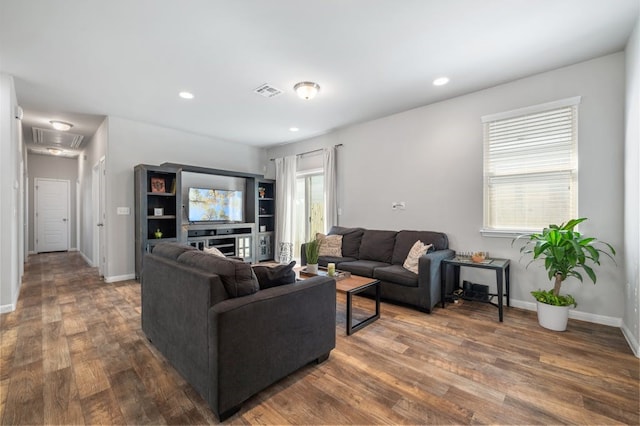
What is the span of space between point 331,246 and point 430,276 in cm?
179

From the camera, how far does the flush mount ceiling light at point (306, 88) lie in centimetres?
339

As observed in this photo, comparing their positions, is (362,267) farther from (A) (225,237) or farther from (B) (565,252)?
(A) (225,237)

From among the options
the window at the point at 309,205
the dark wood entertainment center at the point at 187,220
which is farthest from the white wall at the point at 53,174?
the window at the point at 309,205

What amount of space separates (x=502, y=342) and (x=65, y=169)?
1072 centimetres

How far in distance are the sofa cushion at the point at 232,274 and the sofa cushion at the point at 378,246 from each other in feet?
8.65

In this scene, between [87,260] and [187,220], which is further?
[87,260]

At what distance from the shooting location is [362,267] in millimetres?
3771

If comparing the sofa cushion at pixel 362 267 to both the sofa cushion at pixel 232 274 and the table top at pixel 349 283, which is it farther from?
the sofa cushion at pixel 232 274

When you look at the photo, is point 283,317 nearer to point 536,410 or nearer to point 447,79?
point 536,410

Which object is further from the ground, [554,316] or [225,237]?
[225,237]

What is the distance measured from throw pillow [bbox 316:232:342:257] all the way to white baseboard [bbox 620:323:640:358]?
3.20 metres

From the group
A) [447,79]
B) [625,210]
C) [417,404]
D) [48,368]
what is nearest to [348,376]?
[417,404]

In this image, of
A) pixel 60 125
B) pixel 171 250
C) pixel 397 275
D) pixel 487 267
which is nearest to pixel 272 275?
pixel 171 250

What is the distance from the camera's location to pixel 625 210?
8.94 ft
